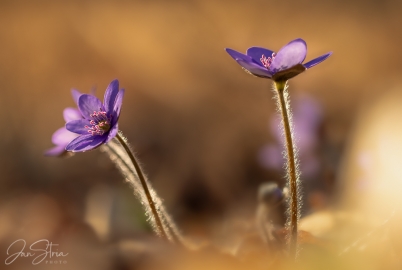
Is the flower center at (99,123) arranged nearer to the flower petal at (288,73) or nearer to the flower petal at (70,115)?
the flower petal at (70,115)

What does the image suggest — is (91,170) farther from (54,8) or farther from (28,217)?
(54,8)

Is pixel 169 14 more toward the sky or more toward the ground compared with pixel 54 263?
more toward the sky

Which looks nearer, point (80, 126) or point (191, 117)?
point (80, 126)

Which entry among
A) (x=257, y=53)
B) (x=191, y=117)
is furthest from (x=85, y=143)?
(x=191, y=117)

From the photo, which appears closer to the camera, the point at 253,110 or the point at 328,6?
the point at 253,110

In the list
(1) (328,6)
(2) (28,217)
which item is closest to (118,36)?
(1) (328,6)

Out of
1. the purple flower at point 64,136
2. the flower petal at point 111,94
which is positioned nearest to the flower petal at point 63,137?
the purple flower at point 64,136
